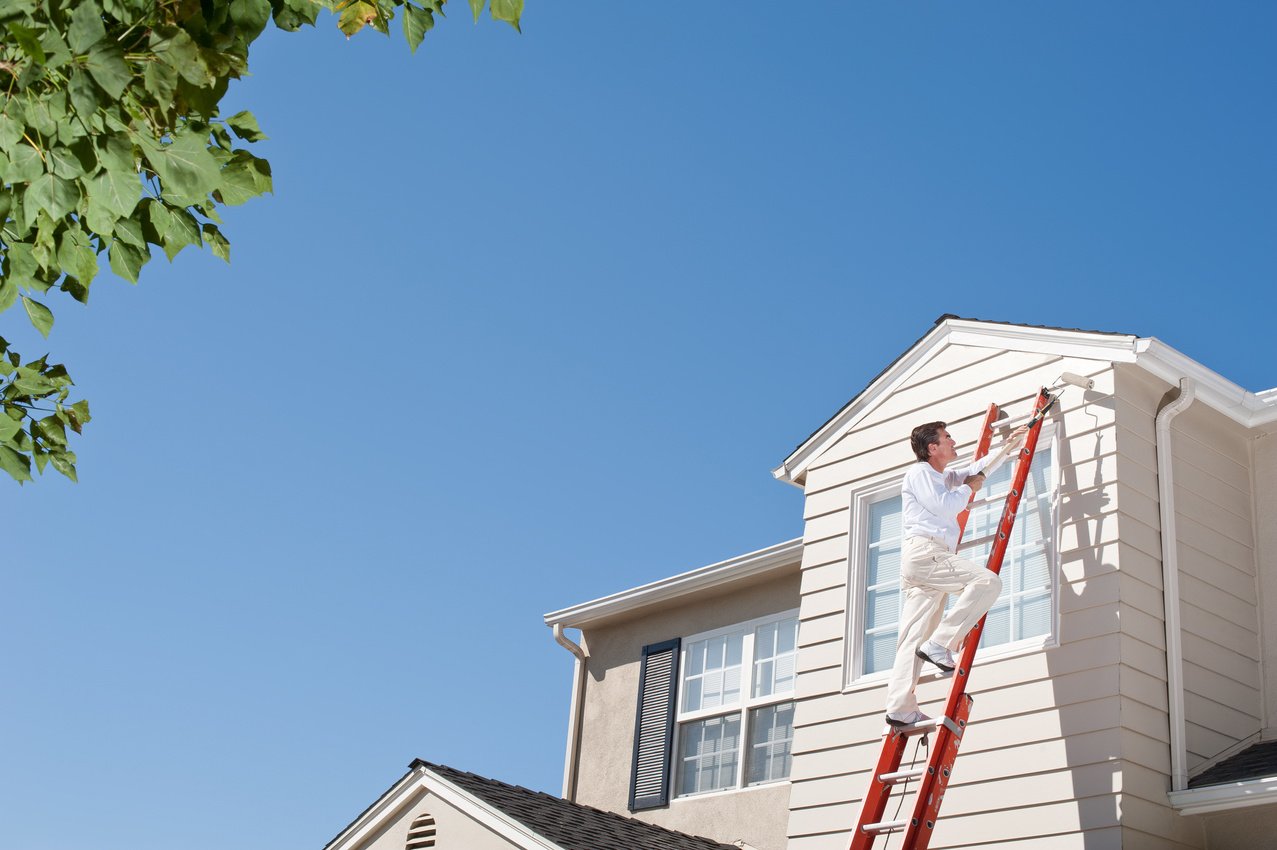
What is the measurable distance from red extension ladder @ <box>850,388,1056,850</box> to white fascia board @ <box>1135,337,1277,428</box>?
91 centimetres

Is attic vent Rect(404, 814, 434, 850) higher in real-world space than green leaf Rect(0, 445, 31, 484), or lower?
lower

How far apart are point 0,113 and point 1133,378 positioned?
6610 mm

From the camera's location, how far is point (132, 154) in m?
3.43

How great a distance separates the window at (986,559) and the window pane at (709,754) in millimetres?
3324

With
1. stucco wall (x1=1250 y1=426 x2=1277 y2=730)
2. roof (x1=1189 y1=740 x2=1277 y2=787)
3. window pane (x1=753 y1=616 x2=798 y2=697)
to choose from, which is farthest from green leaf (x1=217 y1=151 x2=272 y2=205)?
window pane (x1=753 y1=616 x2=798 y2=697)

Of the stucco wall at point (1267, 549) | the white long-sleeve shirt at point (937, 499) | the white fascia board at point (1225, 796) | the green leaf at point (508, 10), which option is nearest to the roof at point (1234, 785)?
the white fascia board at point (1225, 796)

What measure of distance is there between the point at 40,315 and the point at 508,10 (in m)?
1.93

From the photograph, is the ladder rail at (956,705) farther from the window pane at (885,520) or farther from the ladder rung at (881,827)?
the window pane at (885,520)

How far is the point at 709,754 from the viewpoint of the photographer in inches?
480

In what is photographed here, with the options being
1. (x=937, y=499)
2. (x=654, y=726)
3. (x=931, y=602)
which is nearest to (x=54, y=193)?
(x=937, y=499)

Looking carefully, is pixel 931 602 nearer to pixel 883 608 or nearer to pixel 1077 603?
pixel 1077 603

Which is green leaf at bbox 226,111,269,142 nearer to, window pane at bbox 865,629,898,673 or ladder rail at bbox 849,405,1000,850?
ladder rail at bbox 849,405,1000,850

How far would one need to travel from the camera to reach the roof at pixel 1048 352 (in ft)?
26.4

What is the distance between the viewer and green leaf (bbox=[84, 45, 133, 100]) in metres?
3.10
